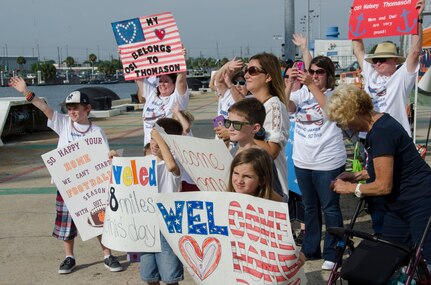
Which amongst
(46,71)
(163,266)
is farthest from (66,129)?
(46,71)

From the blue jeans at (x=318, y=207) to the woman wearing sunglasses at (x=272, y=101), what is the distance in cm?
127

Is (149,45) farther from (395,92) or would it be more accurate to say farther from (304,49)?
(395,92)

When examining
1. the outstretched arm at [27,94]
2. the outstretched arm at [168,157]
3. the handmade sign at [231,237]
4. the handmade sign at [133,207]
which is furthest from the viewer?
the outstretched arm at [27,94]

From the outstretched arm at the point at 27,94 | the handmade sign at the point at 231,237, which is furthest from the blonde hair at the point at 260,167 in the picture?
the outstretched arm at the point at 27,94

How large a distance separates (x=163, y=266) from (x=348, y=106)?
1597mm

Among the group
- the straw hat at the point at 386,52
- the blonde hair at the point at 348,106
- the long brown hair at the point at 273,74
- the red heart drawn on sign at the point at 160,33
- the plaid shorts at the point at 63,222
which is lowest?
the plaid shorts at the point at 63,222

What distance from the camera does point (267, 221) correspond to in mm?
2881

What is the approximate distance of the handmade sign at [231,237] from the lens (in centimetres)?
287

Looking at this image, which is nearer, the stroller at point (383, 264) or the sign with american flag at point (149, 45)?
the stroller at point (383, 264)

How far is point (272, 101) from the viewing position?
3.84 meters

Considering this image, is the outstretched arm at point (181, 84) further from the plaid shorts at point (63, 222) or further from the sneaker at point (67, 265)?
the sneaker at point (67, 265)

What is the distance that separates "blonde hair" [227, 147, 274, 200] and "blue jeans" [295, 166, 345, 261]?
6.43 ft

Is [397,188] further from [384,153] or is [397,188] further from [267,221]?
[267,221]

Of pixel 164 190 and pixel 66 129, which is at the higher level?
pixel 66 129
